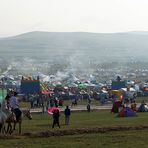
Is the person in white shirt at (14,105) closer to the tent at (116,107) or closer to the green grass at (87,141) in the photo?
the green grass at (87,141)

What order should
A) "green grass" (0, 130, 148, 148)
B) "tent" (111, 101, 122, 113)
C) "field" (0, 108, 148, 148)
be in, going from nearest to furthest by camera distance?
1. "green grass" (0, 130, 148, 148)
2. "field" (0, 108, 148, 148)
3. "tent" (111, 101, 122, 113)

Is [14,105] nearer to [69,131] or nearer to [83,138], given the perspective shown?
[69,131]

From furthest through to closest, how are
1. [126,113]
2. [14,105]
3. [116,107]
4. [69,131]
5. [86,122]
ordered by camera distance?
[116,107] < [126,113] < [86,122] < [69,131] < [14,105]

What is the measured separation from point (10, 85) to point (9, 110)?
2520 inches

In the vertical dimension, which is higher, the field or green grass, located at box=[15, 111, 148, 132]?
the field

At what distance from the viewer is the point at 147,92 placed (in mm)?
86938

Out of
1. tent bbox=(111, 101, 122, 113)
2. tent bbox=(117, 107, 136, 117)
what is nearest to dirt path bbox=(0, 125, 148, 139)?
tent bbox=(117, 107, 136, 117)

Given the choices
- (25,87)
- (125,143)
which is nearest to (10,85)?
(25,87)

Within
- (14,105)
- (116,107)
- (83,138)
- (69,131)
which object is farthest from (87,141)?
(116,107)

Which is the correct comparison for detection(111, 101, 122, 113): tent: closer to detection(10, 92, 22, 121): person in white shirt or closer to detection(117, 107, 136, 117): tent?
detection(117, 107, 136, 117): tent

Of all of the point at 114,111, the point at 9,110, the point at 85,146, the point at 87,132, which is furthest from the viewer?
the point at 114,111

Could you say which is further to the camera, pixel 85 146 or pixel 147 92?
pixel 147 92

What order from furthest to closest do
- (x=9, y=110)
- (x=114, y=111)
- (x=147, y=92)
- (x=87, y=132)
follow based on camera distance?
(x=147, y=92), (x=114, y=111), (x=87, y=132), (x=9, y=110)

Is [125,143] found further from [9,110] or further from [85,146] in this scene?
[9,110]
